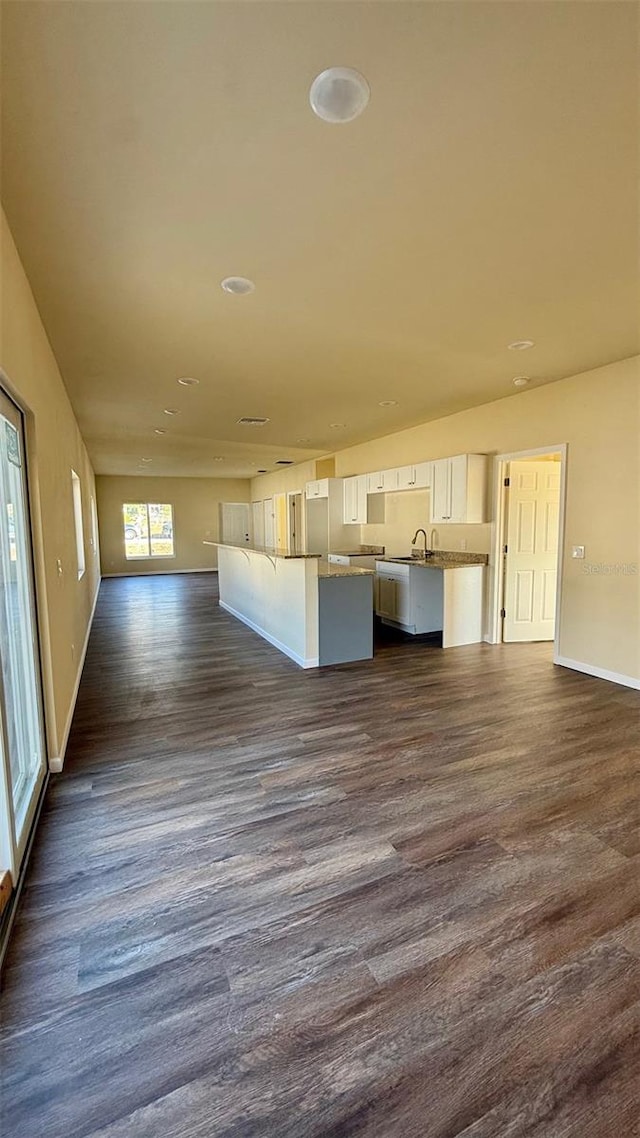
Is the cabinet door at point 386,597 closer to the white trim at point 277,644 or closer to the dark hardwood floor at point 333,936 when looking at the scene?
the white trim at point 277,644

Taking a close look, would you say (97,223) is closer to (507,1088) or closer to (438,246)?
(438,246)

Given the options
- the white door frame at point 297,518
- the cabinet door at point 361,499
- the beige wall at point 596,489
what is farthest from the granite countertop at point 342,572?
the white door frame at point 297,518

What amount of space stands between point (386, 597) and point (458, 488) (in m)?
1.76

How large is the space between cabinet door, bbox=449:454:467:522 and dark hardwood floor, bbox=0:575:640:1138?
2759mm

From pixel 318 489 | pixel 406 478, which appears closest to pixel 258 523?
pixel 318 489

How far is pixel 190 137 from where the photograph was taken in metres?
1.57

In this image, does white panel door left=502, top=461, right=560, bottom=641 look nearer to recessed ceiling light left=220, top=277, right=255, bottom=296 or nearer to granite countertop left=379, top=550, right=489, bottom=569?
granite countertop left=379, top=550, right=489, bottom=569

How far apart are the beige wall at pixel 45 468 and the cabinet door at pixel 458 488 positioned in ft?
13.4

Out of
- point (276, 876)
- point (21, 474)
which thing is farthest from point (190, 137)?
point (276, 876)

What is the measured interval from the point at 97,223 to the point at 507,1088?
3.29 metres

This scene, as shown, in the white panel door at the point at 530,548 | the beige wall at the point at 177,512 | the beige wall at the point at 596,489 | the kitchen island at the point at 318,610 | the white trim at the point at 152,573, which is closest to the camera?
the beige wall at the point at 596,489

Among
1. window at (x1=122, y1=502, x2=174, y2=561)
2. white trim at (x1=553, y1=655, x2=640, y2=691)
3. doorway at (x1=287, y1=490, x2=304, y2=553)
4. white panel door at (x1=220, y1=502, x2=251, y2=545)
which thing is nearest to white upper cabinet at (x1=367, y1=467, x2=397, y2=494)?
white trim at (x1=553, y1=655, x2=640, y2=691)

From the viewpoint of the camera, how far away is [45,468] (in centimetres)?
289

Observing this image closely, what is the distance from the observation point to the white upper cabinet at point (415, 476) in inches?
235
